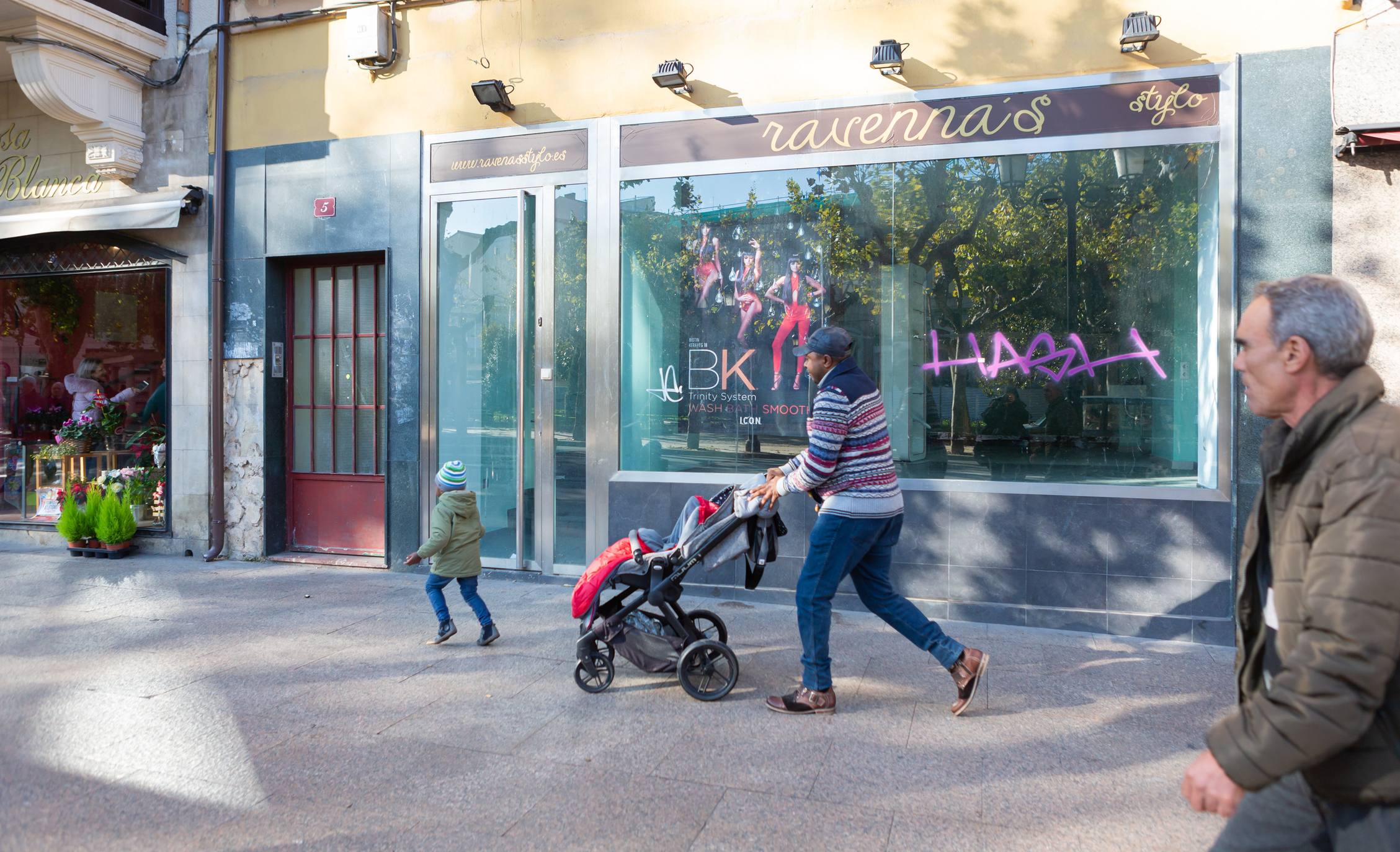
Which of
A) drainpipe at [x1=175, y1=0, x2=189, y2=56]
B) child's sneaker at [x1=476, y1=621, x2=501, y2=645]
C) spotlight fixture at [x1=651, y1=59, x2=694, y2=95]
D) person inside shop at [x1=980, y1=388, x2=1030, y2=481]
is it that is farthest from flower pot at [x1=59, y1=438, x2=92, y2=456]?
person inside shop at [x1=980, y1=388, x2=1030, y2=481]

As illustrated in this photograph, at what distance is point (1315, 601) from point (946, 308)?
5.23 m

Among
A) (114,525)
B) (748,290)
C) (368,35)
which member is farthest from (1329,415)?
(114,525)

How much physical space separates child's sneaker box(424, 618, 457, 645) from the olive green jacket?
4.87 metres

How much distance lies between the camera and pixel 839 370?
4605mm

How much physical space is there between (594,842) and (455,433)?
527 cm

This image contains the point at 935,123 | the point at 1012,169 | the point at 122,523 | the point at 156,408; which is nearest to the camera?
the point at 1012,169

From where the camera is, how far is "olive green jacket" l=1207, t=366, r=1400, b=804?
5.37ft

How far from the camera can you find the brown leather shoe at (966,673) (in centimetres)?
459

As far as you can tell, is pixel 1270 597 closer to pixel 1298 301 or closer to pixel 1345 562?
pixel 1345 562

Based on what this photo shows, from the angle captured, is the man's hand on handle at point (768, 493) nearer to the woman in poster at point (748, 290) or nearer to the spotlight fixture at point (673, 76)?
the woman in poster at point (748, 290)

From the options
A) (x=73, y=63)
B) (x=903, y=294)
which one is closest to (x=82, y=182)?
(x=73, y=63)

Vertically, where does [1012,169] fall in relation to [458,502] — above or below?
above

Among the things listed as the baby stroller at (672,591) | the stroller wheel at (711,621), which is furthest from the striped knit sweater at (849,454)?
the stroller wheel at (711,621)

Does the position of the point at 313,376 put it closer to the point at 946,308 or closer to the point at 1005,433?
the point at 946,308
